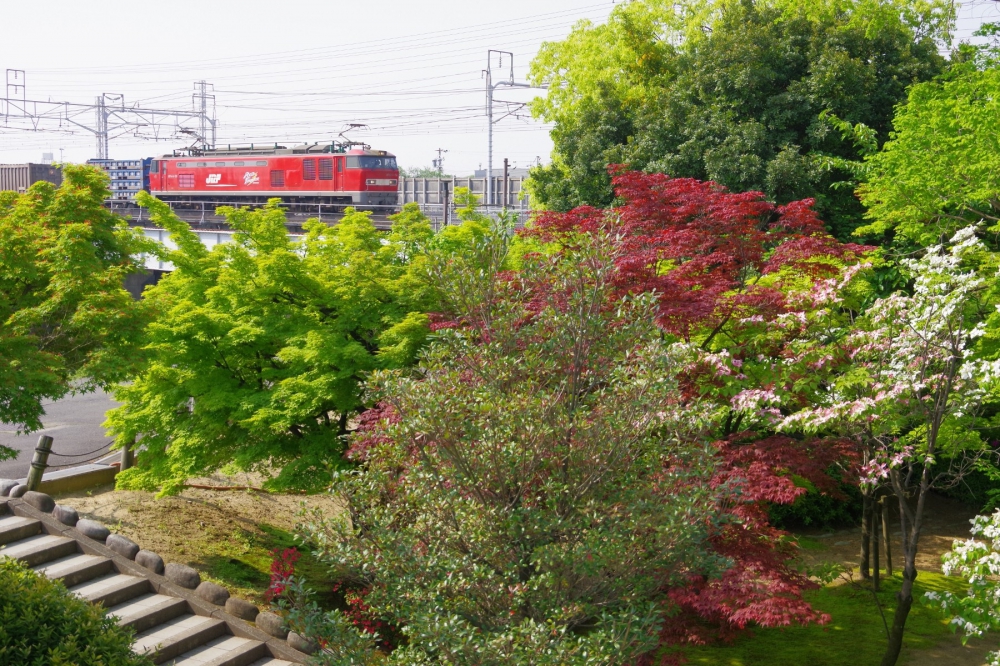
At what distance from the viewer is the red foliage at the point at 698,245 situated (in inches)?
379

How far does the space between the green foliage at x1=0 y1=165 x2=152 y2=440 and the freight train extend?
23464 millimetres

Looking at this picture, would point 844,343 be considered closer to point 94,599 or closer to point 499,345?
point 499,345

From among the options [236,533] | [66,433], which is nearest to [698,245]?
[236,533]

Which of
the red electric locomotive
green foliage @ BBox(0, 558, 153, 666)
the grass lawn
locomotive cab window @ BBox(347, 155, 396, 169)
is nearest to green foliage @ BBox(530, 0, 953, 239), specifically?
the grass lawn

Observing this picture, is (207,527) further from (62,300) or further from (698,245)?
(698,245)

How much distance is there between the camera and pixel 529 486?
5.78 metres

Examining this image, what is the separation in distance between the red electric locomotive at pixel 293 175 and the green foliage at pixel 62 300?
79.9ft

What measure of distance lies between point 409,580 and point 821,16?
786 inches

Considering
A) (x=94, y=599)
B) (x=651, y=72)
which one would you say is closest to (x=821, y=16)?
(x=651, y=72)

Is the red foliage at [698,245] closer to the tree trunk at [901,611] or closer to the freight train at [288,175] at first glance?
the tree trunk at [901,611]

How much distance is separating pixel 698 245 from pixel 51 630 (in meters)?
7.52

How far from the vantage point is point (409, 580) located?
5.33 metres

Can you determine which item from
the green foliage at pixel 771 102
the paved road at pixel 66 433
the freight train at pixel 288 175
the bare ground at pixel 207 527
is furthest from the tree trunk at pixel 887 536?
the freight train at pixel 288 175

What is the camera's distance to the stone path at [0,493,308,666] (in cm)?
941
